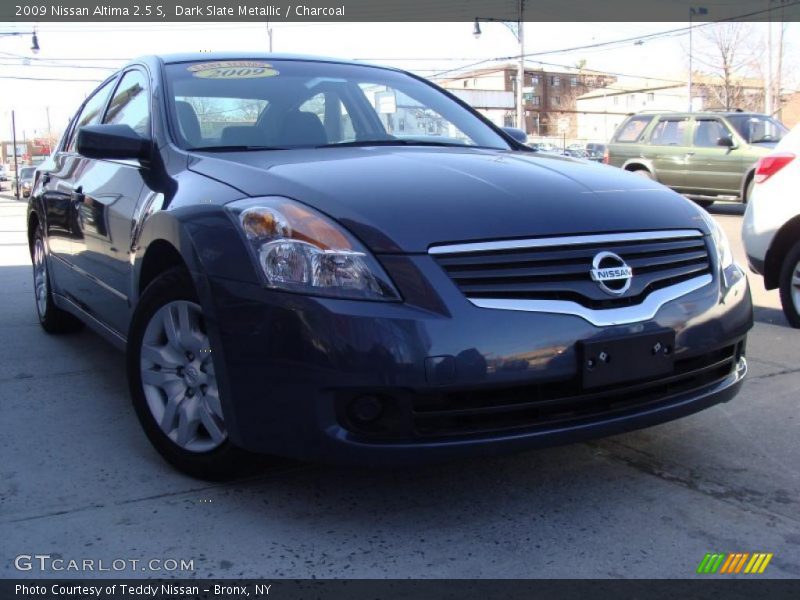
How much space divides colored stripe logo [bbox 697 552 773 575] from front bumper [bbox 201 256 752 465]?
0.45 meters

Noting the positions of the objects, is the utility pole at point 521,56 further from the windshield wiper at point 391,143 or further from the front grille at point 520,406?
the front grille at point 520,406

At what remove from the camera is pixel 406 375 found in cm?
233

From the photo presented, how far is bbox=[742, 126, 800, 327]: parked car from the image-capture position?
5.33 meters

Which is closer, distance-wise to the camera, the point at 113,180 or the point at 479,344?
the point at 479,344

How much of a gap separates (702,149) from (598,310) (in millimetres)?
13607

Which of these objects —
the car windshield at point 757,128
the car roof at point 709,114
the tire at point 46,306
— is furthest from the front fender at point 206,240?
the car roof at point 709,114

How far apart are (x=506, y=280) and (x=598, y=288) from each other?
0.30 m

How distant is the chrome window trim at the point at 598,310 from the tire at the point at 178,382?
984 mm

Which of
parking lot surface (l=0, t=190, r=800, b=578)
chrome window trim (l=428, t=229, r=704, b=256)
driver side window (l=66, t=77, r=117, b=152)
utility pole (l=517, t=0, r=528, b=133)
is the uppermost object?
utility pole (l=517, t=0, r=528, b=133)

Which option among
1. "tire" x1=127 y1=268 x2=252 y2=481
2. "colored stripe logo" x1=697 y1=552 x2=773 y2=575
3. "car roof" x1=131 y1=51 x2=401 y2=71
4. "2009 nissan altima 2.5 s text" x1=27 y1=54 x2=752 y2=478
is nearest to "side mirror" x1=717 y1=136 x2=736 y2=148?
"car roof" x1=131 y1=51 x2=401 y2=71
